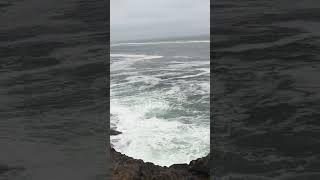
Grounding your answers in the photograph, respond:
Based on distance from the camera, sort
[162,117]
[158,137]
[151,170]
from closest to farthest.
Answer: [151,170] → [158,137] → [162,117]

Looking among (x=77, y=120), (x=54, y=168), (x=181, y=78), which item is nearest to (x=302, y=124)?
(x=77, y=120)

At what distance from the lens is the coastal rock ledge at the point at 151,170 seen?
11.4 ft

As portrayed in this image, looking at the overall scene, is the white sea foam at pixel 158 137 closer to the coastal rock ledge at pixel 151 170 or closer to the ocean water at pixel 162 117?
the ocean water at pixel 162 117

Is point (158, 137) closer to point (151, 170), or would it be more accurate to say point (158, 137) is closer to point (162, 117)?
point (162, 117)

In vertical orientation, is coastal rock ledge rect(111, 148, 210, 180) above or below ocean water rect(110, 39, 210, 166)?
above

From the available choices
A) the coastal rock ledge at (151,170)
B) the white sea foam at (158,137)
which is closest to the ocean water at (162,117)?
the white sea foam at (158,137)

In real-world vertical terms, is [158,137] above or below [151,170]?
below

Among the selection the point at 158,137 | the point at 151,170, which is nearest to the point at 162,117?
the point at 158,137

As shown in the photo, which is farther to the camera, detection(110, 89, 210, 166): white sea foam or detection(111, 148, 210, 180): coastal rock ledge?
detection(110, 89, 210, 166): white sea foam

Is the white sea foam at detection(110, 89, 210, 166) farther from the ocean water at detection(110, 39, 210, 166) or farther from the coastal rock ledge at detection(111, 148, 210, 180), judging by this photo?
the coastal rock ledge at detection(111, 148, 210, 180)

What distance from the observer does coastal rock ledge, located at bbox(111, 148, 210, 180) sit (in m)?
3.48

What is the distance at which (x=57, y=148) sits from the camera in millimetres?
2488

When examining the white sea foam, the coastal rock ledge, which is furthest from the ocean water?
the coastal rock ledge

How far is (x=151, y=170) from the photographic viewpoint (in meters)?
3.61
